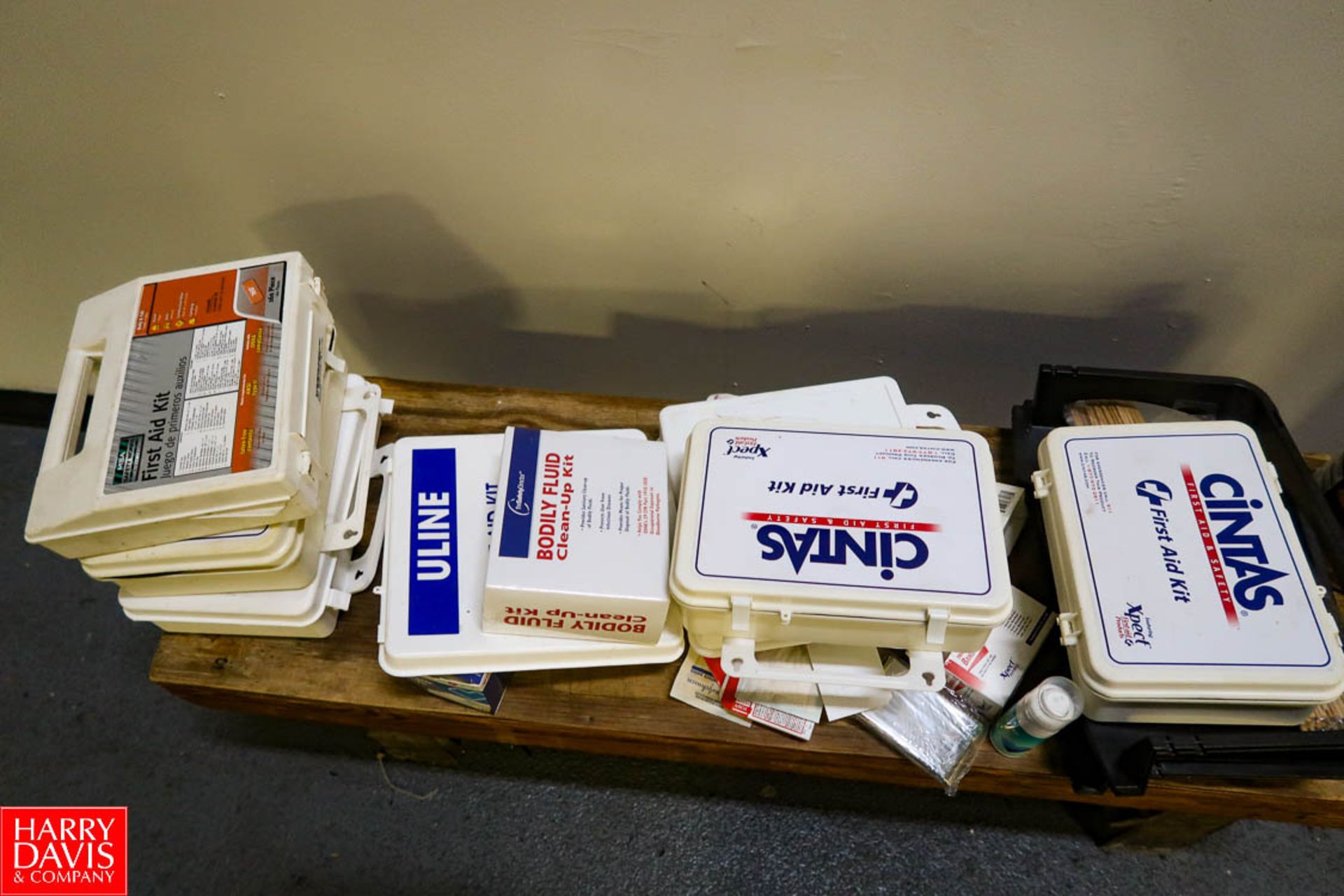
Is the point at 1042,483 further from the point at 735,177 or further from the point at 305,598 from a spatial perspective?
the point at 305,598

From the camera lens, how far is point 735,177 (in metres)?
0.87

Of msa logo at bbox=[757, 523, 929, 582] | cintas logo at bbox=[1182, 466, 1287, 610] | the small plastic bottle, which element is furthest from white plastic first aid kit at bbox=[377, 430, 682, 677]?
cintas logo at bbox=[1182, 466, 1287, 610]

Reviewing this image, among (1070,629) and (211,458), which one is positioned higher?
(1070,629)

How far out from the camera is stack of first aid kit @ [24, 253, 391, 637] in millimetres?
686

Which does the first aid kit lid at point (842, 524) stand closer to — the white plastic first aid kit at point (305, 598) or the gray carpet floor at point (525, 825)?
the white plastic first aid kit at point (305, 598)

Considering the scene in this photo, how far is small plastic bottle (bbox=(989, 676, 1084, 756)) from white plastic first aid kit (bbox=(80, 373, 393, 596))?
2.00ft

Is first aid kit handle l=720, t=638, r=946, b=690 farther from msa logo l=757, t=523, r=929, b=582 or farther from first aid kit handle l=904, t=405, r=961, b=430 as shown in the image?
first aid kit handle l=904, t=405, r=961, b=430

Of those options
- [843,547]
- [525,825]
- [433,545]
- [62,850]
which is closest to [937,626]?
[843,547]

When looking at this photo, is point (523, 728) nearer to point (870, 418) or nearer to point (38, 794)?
point (870, 418)

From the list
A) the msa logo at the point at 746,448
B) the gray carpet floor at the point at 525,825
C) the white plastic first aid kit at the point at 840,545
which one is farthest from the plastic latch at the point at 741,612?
the gray carpet floor at the point at 525,825

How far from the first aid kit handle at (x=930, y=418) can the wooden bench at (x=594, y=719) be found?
171 mm

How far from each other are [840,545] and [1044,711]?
0.70 ft

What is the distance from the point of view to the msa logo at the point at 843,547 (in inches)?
26.2

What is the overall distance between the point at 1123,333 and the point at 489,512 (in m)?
0.75
